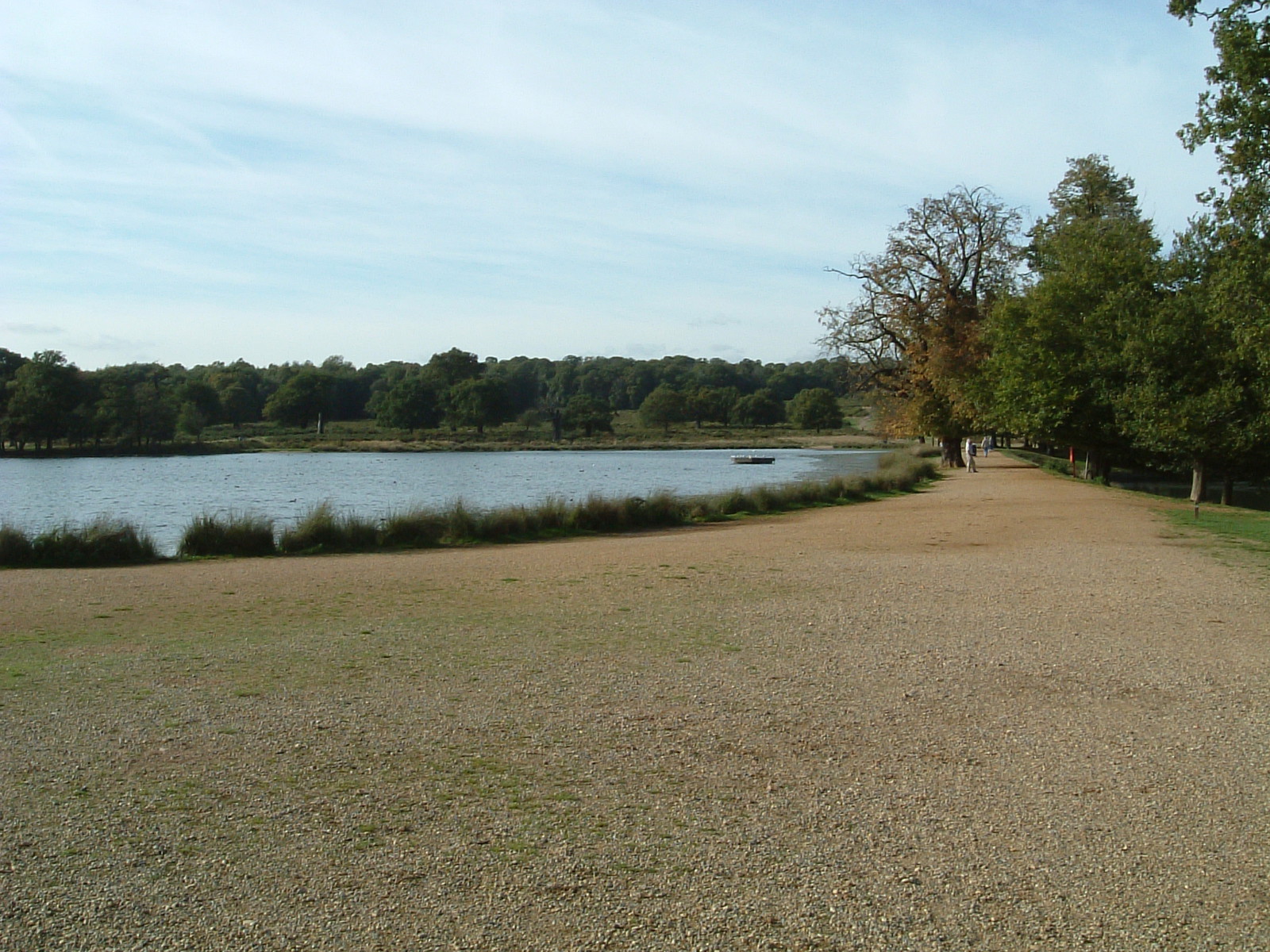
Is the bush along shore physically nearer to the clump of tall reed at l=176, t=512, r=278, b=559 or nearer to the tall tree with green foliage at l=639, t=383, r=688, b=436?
the clump of tall reed at l=176, t=512, r=278, b=559

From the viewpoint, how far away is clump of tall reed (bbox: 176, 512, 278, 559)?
17.6 meters

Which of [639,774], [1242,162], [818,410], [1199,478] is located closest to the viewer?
[639,774]

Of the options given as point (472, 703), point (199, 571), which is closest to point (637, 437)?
point (199, 571)

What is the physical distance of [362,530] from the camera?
18719 millimetres

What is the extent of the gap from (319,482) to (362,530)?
28.0 meters

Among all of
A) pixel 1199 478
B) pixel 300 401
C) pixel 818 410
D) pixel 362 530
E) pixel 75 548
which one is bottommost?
pixel 75 548

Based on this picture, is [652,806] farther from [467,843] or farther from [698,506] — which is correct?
[698,506]

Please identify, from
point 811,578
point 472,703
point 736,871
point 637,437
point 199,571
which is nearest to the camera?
point 736,871

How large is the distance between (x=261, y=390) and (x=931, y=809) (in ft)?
399

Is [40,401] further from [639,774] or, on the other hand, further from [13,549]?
[639,774]

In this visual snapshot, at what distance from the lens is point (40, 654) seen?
26.8 ft

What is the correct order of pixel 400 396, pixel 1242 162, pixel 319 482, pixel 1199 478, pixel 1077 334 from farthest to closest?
1. pixel 400 396
2. pixel 319 482
3. pixel 1077 334
4. pixel 1199 478
5. pixel 1242 162

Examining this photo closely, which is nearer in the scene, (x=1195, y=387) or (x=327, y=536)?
(x=327, y=536)

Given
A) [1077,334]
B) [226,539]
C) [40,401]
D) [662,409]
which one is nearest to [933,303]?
[1077,334]
